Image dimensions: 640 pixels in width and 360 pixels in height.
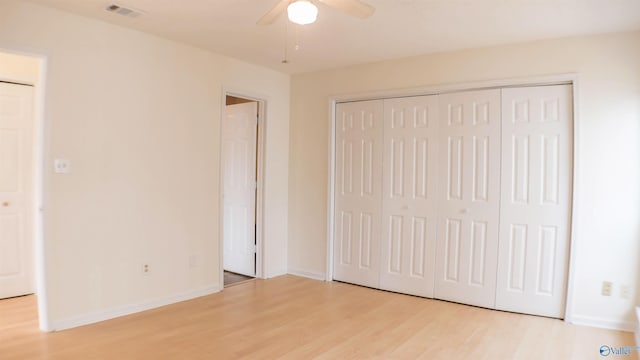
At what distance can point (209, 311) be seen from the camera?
12.6ft

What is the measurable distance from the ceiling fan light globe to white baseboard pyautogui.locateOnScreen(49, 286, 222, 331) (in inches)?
111

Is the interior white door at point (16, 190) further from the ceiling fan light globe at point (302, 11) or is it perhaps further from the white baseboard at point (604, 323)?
the white baseboard at point (604, 323)

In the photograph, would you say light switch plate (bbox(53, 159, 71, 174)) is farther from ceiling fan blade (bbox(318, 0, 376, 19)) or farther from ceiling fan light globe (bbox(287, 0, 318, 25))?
ceiling fan blade (bbox(318, 0, 376, 19))

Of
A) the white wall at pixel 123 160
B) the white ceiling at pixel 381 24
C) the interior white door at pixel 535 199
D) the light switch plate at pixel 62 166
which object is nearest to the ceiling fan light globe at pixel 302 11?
the white ceiling at pixel 381 24

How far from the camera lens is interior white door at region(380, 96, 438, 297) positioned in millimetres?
4336

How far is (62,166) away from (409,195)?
124 inches

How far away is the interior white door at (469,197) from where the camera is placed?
4012 millimetres

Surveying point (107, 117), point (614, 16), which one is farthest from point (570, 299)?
point (107, 117)

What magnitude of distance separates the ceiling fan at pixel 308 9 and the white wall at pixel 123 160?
1729mm

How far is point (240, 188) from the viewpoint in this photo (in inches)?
207

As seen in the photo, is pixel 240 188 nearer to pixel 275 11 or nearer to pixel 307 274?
pixel 307 274

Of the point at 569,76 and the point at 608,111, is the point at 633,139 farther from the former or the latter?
the point at 569,76

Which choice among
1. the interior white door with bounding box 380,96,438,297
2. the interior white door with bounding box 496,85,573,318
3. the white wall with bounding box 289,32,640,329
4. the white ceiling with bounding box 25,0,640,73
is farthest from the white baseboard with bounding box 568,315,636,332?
the white ceiling with bounding box 25,0,640,73

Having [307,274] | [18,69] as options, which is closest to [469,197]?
[307,274]
